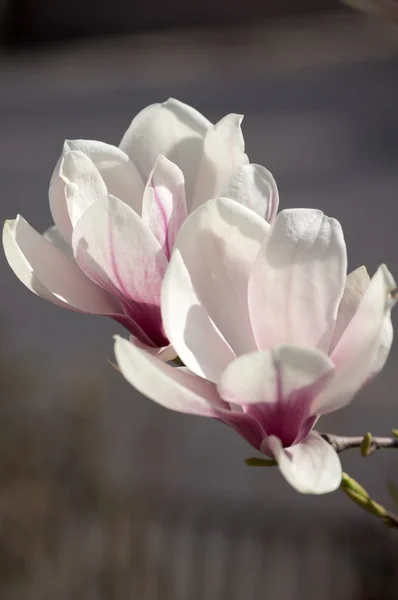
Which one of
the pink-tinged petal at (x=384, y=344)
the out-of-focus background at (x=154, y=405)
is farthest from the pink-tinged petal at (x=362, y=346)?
the out-of-focus background at (x=154, y=405)

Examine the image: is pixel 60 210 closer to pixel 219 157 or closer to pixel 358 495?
pixel 219 157

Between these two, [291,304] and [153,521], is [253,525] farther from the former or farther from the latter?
[291,304]

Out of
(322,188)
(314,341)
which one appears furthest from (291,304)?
(322,188)

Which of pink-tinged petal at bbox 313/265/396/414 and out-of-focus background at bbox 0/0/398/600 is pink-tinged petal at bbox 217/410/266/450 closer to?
pink-tinged petal at bbox 313/265/396/414

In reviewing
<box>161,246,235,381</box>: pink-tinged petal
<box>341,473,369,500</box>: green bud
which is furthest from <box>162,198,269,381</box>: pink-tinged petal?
<box>341,473,369,500</box>: green bud

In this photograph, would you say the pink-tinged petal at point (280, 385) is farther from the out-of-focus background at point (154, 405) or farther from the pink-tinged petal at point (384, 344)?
the out-of-focus background at point (154, 405)

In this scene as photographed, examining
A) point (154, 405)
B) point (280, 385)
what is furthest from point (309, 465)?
point (154, 405)
